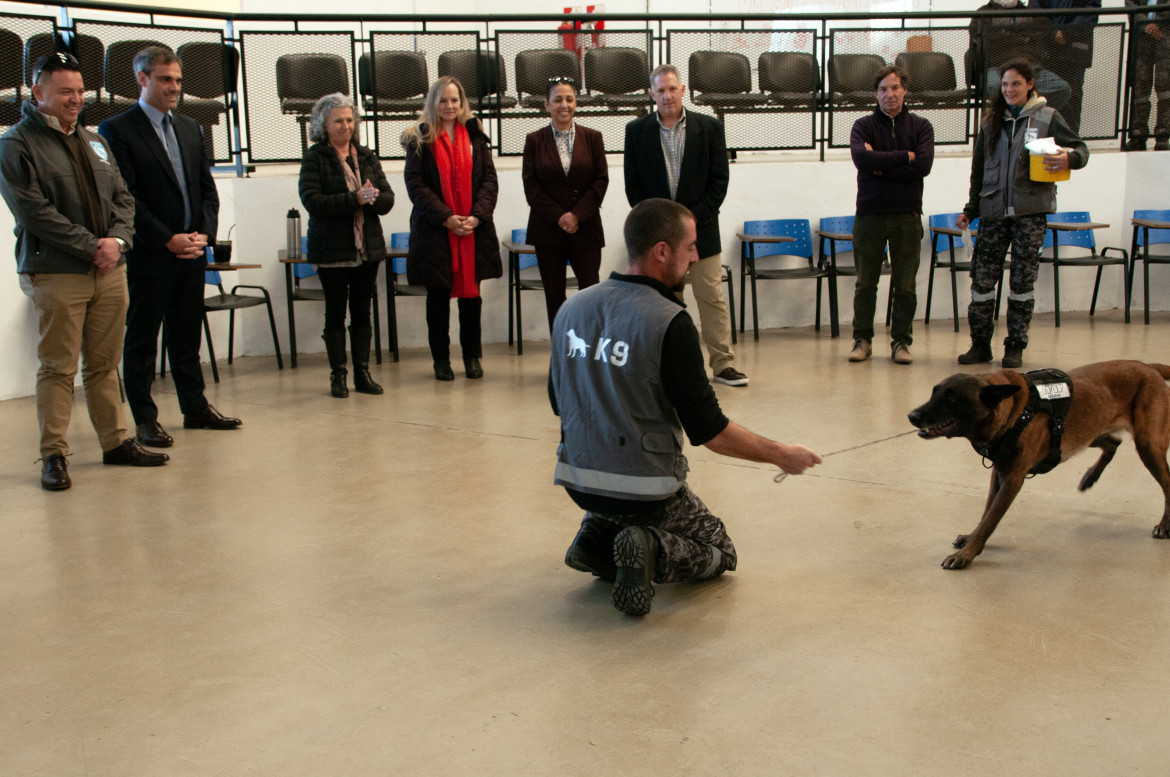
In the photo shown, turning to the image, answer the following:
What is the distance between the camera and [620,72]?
848cm

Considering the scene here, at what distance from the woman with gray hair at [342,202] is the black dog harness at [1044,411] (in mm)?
3549

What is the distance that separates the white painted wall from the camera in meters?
7.21

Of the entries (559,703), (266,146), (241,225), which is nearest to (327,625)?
(559,703)

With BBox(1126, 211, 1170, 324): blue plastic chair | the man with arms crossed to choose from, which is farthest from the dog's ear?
→ BBox(1126, 211, 1170, 324): blue plastic chair

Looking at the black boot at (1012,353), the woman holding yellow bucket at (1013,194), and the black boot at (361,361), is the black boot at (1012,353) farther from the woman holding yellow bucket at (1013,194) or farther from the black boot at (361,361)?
the black boot at (361,361)

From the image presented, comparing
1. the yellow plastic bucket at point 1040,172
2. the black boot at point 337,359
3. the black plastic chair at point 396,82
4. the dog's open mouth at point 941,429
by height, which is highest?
the black plastic chair at point 396,82

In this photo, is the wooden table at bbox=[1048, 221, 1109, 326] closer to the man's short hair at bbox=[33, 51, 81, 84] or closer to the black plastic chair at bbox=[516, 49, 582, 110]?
the black plastic chair at bbox=[516, 49, 582, 110]

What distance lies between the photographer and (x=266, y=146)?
295 inches

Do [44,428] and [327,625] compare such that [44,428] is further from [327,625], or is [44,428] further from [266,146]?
[266,146]

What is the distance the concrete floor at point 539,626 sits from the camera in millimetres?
Answer: 2115

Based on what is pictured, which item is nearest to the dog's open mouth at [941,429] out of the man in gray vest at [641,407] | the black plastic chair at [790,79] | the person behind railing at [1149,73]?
the man in gray vest at [641,407]

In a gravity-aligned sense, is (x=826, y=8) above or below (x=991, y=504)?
above

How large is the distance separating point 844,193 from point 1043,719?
21.7ft

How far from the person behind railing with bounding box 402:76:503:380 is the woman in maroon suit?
0.90 ft
